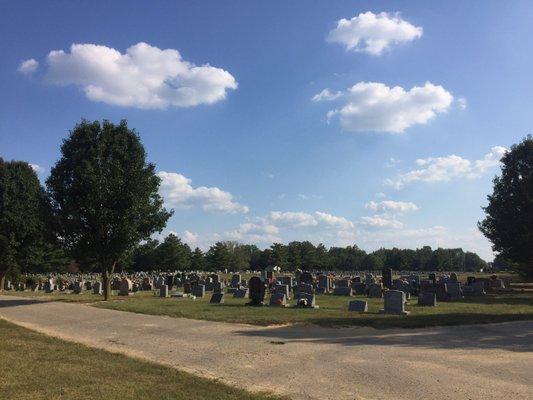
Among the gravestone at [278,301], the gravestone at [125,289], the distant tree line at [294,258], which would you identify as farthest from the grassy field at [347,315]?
the distant tree line at [294,258]

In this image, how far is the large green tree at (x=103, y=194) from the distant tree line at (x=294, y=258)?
4814 centimetres

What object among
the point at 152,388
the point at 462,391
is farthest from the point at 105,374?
the point at 462,391

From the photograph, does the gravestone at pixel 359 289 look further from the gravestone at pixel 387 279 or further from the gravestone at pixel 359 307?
the gravestone at pixel 359 307

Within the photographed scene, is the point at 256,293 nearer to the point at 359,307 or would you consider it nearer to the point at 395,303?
the point at 359,307

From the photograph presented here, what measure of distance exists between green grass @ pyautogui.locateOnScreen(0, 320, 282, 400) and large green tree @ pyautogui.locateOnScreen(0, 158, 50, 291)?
103ft

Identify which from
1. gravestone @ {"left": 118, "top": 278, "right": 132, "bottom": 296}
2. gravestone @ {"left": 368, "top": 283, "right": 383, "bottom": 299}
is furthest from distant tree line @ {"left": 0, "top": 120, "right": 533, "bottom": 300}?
gravestone @ {"left": 368, "top": 283, "right": 383, "bottom": 299}

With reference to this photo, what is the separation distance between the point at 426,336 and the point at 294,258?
84.1 m

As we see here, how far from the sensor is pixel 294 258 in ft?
318

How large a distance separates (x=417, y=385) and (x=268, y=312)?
37.9ft

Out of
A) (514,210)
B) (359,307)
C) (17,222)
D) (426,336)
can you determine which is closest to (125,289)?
(17,222)

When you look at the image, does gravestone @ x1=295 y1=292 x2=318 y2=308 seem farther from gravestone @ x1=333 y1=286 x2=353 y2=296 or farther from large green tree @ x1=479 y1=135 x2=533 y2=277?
large green tree @ x1=479 y1=135 x2=533 y2=277

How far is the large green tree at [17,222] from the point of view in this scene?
39281 mm

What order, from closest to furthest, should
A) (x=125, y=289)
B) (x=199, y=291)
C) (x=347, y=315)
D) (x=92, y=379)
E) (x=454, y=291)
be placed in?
(x=92, y=379)
(x=347, y=315)
(x=454, y=291)
(x=199, y=291)
(x=125, y=289)

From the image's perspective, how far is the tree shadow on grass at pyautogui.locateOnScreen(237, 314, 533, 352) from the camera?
11.7 meters
